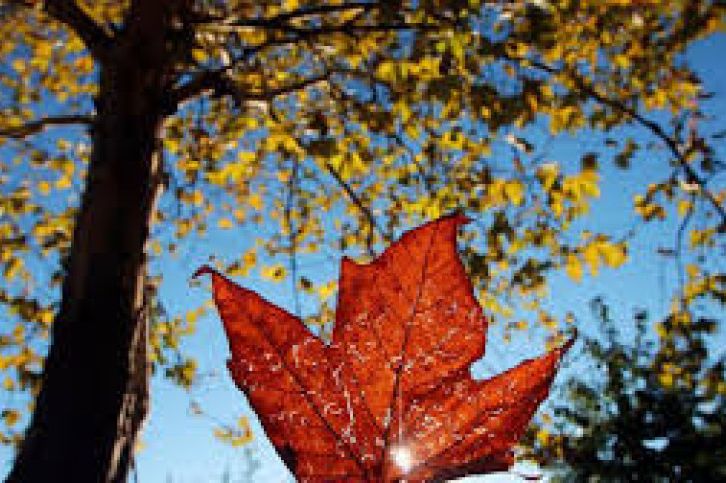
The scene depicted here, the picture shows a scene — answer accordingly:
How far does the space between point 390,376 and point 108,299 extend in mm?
4089

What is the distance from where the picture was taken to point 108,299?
14.1ft

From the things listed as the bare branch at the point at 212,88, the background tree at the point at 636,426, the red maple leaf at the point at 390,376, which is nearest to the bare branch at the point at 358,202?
the bare branch at the point at 212,88

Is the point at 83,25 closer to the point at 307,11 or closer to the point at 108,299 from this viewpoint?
the point at 307,11

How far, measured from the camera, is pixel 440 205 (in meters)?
6.73

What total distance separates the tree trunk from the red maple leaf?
3.62 m

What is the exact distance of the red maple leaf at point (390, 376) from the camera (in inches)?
19.3

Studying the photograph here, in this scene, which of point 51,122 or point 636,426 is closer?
point 51,122

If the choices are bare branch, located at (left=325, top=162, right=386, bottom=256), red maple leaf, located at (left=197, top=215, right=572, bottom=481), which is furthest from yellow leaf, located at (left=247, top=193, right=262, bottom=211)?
red maple leaf, located at (left=197, top=215, right=572, bottom=481)

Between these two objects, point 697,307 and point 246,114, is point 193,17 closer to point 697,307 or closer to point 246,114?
point 246,114

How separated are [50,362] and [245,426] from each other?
195 inches

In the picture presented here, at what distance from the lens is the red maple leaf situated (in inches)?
19.3

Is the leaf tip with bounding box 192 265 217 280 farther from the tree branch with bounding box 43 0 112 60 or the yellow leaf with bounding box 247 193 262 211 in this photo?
the yellow leaf with bounding box 247 193 262 211

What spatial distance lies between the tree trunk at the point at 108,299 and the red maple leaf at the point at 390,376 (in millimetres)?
3618

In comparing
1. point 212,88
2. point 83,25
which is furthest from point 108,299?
point 83,25
